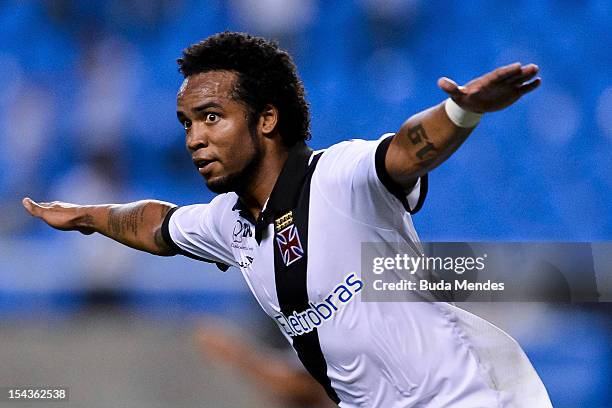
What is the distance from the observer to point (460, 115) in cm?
162

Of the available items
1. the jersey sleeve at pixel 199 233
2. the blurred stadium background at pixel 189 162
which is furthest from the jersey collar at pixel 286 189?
the blurred stadium background at pixel 189 162

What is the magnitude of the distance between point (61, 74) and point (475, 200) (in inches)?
87.1

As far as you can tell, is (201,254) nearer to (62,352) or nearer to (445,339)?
(445,339)

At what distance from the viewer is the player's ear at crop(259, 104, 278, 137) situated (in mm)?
2219

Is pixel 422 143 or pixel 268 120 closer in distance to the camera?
pixel 422 143

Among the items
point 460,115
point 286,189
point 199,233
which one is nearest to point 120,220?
point 199,233

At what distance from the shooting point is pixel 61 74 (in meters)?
4.39

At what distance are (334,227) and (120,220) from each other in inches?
37.4

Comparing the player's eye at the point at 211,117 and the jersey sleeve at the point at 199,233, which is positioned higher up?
the player's eye at the point at 211,117

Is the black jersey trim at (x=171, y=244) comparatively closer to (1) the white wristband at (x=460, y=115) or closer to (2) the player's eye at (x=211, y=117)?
(2) the player's eye at (x=211, y=117)

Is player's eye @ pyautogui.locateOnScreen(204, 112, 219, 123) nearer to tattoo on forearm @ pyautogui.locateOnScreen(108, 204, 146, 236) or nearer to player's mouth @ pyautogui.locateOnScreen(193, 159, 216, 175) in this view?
player's mouth @ pyautogui.locateOnScreen(193, 159, 216, 175)

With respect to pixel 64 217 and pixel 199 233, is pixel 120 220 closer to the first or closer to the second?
pixel 64 217

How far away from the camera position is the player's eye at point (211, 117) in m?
2.16

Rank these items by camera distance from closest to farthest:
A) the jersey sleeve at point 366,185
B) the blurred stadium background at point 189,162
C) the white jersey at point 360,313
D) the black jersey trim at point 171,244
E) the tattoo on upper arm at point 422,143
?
the tattoo on upper arm at point 422,143, the jersey sleeve at point 366,185, the white jersey at point 360,313, the black jersey trim at point 171,244, the blurred stadium background at point 189,162
